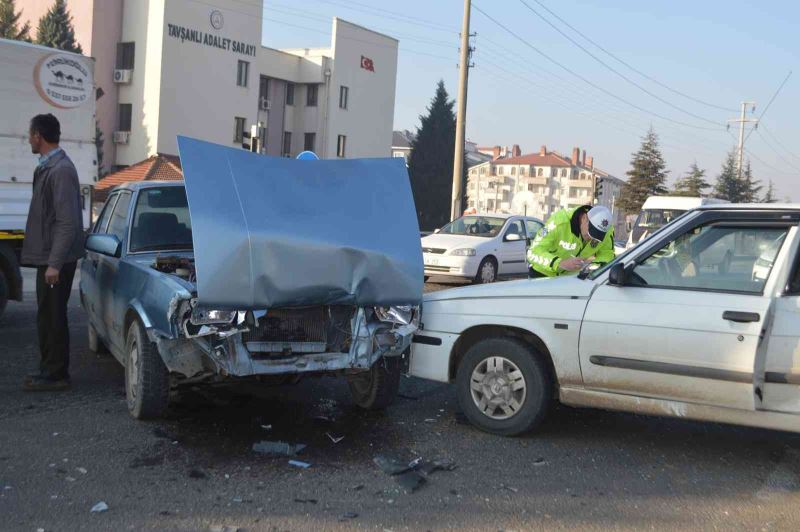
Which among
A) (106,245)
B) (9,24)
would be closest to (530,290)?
(106,245)

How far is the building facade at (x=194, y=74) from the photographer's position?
39.5 m

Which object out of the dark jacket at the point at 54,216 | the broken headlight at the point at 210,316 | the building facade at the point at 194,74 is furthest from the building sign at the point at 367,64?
the broken headlight at the point at 210,316

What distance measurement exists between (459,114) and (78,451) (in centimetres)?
2173

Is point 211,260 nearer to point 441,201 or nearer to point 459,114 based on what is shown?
point 459,114

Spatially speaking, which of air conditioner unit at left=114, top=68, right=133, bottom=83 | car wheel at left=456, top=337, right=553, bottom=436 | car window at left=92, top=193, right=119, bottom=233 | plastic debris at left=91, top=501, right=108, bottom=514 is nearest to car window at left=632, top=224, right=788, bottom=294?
car wheel at left=456, top=337, right=553, bottom=436

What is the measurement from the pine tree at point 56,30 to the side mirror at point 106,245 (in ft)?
113

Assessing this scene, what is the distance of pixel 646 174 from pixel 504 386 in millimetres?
51676

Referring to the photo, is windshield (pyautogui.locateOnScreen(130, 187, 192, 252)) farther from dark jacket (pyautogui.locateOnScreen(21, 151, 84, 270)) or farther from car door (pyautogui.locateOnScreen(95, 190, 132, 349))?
dark jacket (pyautogui.locateOnScreen(21, 151, 84, 270))

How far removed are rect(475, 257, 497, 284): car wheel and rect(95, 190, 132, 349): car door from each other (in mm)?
10612

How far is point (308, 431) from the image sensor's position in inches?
226

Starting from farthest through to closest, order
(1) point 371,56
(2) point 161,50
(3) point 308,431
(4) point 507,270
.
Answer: (1) point 371,56
(2) point 161,50
(4) point 507,270
(3) point 308,431

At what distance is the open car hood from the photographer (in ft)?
16.5

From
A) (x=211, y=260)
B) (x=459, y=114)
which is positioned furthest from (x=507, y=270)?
(x=211, y=260)

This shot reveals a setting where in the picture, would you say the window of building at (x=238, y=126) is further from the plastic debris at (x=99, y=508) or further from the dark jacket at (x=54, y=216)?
the plastic debris at (x=99, y=508)
